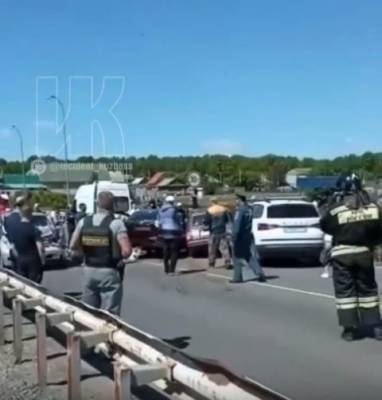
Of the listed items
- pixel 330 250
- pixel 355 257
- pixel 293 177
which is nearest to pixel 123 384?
pixel 355 257

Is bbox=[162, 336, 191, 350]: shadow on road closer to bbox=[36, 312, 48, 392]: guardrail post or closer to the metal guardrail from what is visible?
the metal guardrail

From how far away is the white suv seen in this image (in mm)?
21688

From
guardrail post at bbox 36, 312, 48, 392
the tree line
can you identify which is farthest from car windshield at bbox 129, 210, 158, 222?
→ the tree line

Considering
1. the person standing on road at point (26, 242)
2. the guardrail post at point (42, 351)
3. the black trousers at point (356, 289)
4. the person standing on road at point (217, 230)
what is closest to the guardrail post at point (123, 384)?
the guardrail post at point (42, 351)

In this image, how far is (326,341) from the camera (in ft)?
33.4

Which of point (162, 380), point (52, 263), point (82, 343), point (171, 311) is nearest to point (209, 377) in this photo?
point (162, 380)

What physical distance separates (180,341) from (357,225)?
2532 millimetres

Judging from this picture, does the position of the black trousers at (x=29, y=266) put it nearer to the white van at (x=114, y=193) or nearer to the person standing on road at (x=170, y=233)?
the person standing on road at (x=170, y=233)

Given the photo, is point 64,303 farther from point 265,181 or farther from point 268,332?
point 265,181

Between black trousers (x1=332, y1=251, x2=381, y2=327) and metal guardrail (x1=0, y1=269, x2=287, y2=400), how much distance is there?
127 inches

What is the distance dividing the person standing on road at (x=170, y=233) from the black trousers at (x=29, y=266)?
731 centimetres

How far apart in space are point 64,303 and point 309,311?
17.6ft

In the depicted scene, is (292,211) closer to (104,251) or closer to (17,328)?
(104,251)

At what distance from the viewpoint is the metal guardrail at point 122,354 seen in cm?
466
